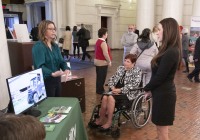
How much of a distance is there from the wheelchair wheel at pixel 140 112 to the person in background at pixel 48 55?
1.09 metres

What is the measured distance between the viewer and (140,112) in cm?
315

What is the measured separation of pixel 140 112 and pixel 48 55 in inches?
64.1

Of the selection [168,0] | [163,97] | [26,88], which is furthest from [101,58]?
[168,0]

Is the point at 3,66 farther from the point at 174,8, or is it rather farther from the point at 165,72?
the point at 174,8

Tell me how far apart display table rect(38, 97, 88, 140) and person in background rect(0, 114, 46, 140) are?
0.77 meters

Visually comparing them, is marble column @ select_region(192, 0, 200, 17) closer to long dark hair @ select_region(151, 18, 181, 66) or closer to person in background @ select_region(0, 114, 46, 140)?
long dark hair @ select_region(151, 18, 181, 66)

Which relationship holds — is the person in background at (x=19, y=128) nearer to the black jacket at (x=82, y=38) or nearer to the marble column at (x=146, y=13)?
the black jacket at (x=82, y=38)

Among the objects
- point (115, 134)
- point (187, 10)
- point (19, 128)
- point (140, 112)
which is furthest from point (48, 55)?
point (187, 10)

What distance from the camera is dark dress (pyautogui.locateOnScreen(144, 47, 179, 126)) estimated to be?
1.94 metres

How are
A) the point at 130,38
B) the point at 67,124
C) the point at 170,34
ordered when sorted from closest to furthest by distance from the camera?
1. the point at 67,124
2. the point at 170,34
3. the point at 130,38

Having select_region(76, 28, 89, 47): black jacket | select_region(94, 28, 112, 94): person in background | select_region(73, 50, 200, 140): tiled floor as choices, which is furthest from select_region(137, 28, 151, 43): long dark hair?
select_region(76, 28, 89, 47): black jacket

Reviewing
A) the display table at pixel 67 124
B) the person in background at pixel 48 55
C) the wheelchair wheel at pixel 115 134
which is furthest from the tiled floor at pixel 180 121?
the person in background at pixel 48 55

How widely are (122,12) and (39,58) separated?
12.5 meters

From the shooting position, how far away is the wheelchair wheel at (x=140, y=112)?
2.84 metres
